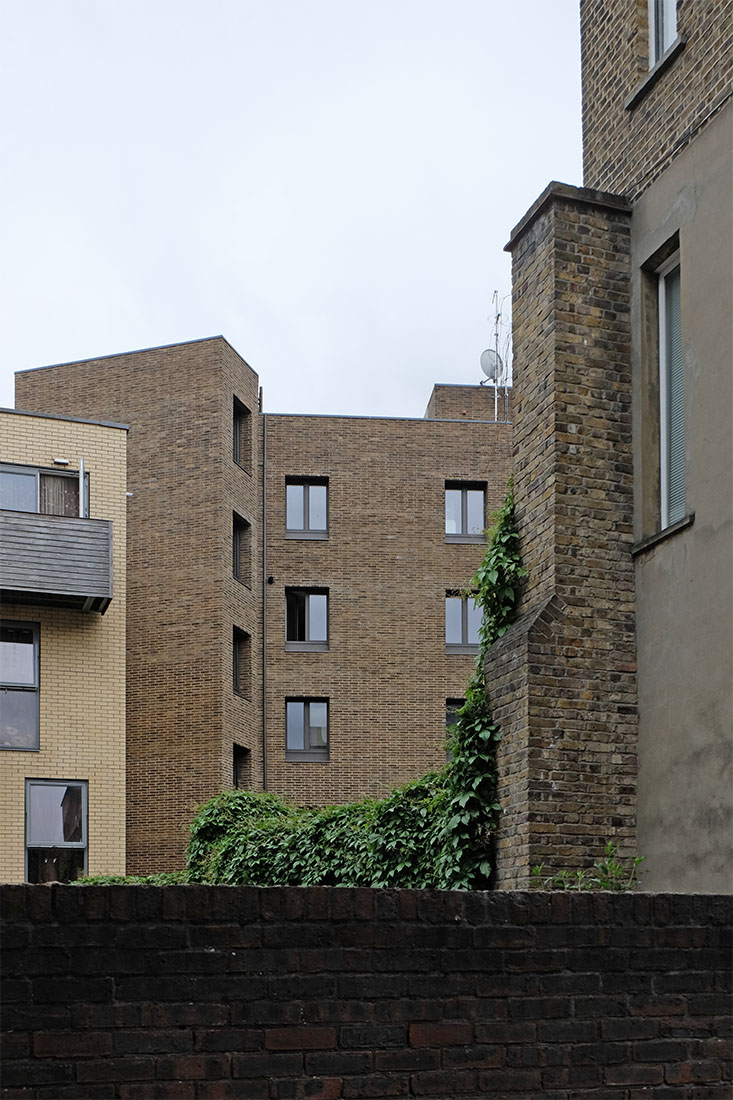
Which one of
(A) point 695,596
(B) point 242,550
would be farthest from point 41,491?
(A) point 695,596

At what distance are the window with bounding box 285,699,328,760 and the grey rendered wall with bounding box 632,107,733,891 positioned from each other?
1020 inches

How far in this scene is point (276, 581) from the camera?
123 feet

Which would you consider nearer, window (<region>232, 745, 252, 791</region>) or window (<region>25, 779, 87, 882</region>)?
window (<region>25, 779, 87, 882</region>)

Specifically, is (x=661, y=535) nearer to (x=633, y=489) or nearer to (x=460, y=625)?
(x=633, y=489)

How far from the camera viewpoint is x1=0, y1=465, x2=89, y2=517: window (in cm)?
2889

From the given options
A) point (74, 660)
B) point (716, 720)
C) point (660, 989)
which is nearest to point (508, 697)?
point (716, 720)

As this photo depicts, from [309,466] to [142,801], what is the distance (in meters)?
9.71

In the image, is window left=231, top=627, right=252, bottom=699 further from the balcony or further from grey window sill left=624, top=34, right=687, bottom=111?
grey window sill left=624, top=34, right=687, bottom=111

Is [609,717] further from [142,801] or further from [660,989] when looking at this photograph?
[142,801]

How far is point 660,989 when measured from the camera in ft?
19.9

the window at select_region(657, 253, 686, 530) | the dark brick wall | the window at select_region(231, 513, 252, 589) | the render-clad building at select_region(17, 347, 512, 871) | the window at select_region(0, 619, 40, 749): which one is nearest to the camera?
the dark brick wall

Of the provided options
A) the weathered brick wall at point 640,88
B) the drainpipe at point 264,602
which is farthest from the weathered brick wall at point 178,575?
the weathered brick wall at point 640,88

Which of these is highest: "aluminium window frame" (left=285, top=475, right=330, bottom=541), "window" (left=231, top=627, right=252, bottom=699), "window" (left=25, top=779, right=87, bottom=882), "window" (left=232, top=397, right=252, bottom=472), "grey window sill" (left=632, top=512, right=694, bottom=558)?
"window" (left=232, top=397, right=252, bottom=472)

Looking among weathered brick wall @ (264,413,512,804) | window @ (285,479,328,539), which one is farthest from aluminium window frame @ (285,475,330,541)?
weathered brick wall @ (264,413,512,804)
